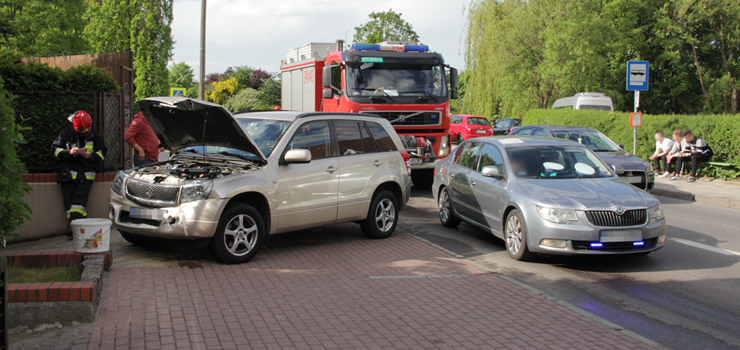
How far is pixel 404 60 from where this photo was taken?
45.4 ft

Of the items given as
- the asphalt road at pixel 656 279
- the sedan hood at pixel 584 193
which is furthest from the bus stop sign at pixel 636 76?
the sedan hood at pixel 584 193

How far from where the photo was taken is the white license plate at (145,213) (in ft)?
22.0

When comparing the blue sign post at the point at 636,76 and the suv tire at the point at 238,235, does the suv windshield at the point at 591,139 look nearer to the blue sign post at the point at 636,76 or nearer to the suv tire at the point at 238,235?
the blue sign post at the point at 636,76

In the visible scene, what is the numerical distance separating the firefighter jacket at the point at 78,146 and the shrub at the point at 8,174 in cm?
304

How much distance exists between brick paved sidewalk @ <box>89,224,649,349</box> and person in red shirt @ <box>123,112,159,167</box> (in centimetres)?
390

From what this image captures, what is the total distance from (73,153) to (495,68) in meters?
31.5

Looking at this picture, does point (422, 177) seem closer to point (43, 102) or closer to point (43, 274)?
point (43, 102)

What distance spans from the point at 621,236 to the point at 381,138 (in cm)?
373

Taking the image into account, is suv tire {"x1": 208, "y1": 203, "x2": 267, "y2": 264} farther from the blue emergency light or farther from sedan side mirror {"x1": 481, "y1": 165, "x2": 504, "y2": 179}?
the blue emergency light

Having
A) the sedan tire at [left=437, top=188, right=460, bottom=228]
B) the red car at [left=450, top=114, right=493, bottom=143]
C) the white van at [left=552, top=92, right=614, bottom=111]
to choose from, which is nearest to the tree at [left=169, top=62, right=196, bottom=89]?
the red car at [left=450, top=114, right=493, bottom=143]

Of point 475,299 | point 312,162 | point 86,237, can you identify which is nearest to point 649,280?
point 475,299

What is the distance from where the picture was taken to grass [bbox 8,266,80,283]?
5.27m

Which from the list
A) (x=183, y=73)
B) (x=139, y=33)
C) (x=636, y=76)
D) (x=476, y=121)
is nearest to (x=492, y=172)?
(x=636, y=76)

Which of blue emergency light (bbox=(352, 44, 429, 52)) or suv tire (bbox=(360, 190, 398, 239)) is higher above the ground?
blue emergency light (bbox=(352, 44, 429, 52))
